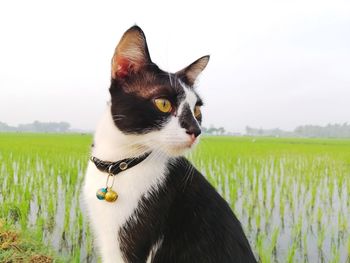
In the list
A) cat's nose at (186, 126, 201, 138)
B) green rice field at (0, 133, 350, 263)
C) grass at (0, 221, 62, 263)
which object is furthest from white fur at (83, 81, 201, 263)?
grass at (0, 221, 62, 263)

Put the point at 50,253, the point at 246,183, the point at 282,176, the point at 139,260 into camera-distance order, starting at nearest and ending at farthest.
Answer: the point at 139,260
the point at 50,253
the point at 246,183
the point at 282,176

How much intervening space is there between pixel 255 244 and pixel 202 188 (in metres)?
1.78

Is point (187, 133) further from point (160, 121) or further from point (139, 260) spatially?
point (139, 260)

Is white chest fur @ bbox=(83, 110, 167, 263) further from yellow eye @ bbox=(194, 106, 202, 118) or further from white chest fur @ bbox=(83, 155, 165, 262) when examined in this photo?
yellow eye @ bbox=(194, 106, 202, 118)

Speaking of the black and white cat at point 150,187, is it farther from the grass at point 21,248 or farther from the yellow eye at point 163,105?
the grass at point 21,248

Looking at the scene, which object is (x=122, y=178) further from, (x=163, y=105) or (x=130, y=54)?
(x=130, y=54)

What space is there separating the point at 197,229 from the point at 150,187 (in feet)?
0.98

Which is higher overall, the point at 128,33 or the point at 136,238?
the point at 128,33

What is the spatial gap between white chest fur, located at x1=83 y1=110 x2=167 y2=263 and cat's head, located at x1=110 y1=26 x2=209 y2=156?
11 centimetres

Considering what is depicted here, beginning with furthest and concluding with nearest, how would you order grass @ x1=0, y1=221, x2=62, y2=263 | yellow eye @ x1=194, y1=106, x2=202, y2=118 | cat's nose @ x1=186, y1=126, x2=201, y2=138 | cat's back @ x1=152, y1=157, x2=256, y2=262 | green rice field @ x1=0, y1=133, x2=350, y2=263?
green rice field @ x1=0, y1=133, x2=350, y2=263 < grass @ x1=0, y1=221, x2=62, y2=263 < yellow eye @ x1=194, y1=106, x2=202, y2=118 < cat's back @ x1=152, y1=157, x2=256, y2=262 < cat's nose @ x1=186, y1=126, x2=201, y2=138

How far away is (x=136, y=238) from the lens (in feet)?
5.85

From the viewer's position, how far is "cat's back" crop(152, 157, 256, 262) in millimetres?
1772

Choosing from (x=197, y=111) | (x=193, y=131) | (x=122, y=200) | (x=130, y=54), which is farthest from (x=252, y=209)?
(x=130, y=54)

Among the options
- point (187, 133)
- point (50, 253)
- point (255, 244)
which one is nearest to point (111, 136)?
point (187, 133)
